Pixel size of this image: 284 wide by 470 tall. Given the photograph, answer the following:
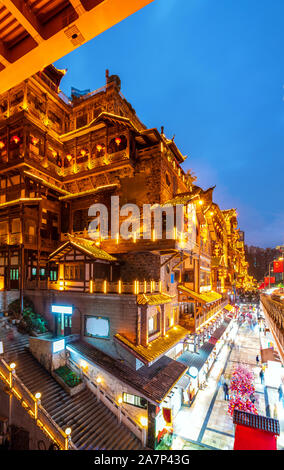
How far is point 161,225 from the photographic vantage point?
19.4 metres

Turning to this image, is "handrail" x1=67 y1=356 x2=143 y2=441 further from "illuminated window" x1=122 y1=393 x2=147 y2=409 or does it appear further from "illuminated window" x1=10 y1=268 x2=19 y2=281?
"illuminated window" x1=10 y1=268 x2=19 y2=281

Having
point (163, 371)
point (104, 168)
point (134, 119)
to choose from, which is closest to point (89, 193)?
point (104, 168)

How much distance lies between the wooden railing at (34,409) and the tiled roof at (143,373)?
368 centimetres

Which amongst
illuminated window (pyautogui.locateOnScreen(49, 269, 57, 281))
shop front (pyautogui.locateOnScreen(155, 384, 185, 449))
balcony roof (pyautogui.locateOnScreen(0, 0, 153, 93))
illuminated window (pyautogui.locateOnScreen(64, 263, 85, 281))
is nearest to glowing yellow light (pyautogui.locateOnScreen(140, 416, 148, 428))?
shop front (pyautogui.locateOnScreen(155, 384, 185, 449))

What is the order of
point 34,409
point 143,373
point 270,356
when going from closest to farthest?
point 34,409 → point 143,373 → point 270,356

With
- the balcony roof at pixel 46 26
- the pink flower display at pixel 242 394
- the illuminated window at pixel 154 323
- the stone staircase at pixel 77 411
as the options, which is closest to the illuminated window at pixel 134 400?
the stone staircase at pixel 77 411

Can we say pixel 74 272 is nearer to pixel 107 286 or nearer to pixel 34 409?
pixel 107 286

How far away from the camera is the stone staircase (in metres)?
13.0

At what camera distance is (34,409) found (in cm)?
1265

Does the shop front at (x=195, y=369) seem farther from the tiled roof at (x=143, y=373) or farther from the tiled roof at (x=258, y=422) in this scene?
the tiled roof at (x=258, y=422)

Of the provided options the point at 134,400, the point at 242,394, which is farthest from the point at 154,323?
the point at 242,394

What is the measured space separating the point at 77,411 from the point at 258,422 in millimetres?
10230

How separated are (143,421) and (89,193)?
62.3ft
